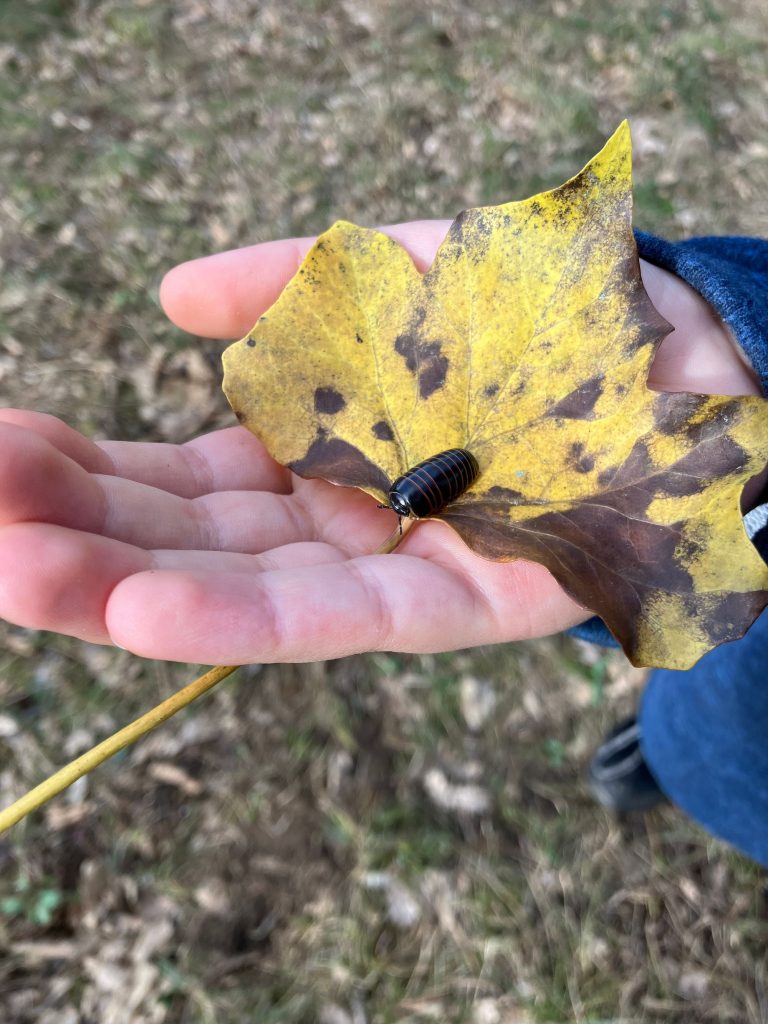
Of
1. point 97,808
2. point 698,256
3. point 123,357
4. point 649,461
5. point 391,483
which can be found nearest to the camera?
point 649,461

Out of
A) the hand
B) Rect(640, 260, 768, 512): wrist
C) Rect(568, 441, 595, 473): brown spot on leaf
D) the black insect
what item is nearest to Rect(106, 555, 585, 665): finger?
the hand

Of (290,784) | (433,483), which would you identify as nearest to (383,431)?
(433,483)

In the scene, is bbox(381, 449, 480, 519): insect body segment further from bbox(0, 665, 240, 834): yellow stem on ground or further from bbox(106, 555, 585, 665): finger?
bbox(0, 665, 240, 834): yellow stem on ground

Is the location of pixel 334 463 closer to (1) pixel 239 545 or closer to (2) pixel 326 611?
(1) pixel 239 545

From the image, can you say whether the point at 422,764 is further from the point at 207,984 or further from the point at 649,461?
the point at 649,461

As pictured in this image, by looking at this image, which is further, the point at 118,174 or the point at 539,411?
the point at 118,174

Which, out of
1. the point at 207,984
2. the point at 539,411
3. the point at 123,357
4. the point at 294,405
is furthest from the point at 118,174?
the point at 207,984
